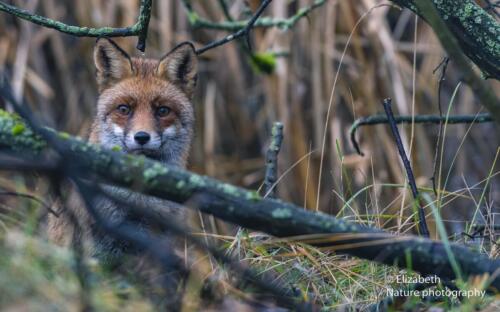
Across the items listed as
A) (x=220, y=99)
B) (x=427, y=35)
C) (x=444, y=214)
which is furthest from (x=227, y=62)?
(x=444, y=214)

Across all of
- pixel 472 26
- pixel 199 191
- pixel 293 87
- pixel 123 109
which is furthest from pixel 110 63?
pixel 293 87

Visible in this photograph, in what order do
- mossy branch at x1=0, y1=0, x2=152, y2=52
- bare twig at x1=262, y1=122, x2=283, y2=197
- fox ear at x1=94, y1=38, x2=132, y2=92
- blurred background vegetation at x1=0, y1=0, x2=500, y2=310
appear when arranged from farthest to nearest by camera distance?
1. blurred background vegetation at x1=0, y1=0, x2=500, y2=310
2. fox ear at x1=94, y1=38, x2=132, y2=92
3. bare twig at x1=262, y1=122, x2=283, y2=197
4. mossy branch at x1=0, y1=0, x2=152, y2=52

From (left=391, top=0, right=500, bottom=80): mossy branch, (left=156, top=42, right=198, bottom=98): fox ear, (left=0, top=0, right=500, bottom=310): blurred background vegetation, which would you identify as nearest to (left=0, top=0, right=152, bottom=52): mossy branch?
(left=391, top=0, right=500, bottom=80): mossy branch

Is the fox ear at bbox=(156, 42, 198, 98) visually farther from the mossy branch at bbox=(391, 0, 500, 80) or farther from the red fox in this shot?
the mossy branch at bbox=(391, 0, 500, 80)

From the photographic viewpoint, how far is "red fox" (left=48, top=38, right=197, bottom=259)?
4.41 metres

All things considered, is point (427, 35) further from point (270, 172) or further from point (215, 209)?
point (215, 209)

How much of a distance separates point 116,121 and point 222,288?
6.47 ft

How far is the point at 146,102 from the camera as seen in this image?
15.1 feet

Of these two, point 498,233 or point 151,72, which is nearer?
point 498,233

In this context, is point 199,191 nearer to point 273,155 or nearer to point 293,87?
point 273,155

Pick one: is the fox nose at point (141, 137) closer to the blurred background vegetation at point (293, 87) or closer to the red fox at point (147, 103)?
the red fox at point (147, 103)

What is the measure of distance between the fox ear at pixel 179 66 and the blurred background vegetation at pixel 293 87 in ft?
8.66

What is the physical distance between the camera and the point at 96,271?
2504mm

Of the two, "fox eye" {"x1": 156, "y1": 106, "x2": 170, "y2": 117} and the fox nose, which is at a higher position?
"fox eye" {"x1": 156, "y1": 106, "x2": 170, "y2": 117}
